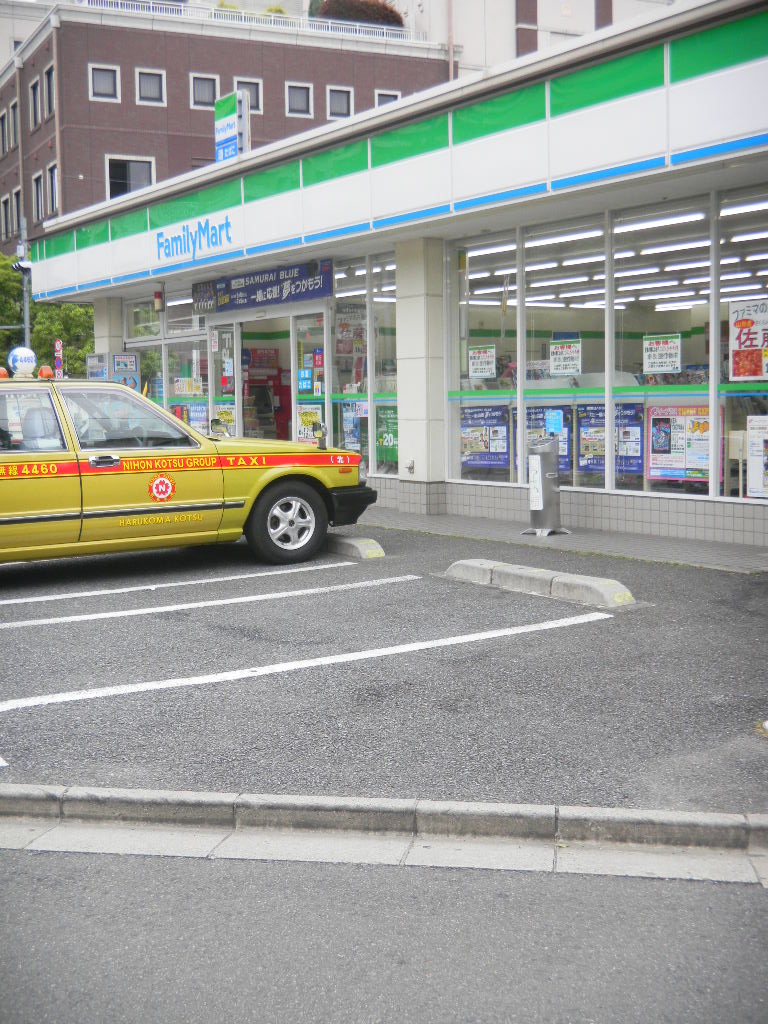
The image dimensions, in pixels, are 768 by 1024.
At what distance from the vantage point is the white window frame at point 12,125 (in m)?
52.1

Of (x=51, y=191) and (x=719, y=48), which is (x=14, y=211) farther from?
(x=719, y=48)

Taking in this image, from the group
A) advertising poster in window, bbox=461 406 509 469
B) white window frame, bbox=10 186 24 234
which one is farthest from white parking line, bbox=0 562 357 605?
white window frame, bbox=10 186 24 234

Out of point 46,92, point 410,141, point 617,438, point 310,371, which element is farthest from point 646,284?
point 46,92

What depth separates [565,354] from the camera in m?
12.8

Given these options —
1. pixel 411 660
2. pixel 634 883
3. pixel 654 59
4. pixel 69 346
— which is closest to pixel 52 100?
pixel 69 346

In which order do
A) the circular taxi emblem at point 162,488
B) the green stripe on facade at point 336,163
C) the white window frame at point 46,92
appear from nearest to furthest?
the circular taxi emblem at point 162,488, the green stripe on facade at point 336,163, the white window frame at point 46,92

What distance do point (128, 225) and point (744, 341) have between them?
11.9m

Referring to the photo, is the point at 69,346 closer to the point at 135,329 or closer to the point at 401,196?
the point at 135,329

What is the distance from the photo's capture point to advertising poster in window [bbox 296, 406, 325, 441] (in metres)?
16.7

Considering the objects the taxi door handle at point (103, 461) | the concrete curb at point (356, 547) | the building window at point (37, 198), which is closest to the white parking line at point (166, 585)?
the concrete curb at point (356, 547)

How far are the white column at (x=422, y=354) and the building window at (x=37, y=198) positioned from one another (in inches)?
1557

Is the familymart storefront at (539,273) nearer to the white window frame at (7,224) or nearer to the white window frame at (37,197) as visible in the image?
the white window frame at (37,197)

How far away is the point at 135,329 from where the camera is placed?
882 inches

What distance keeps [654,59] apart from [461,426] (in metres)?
5.36
